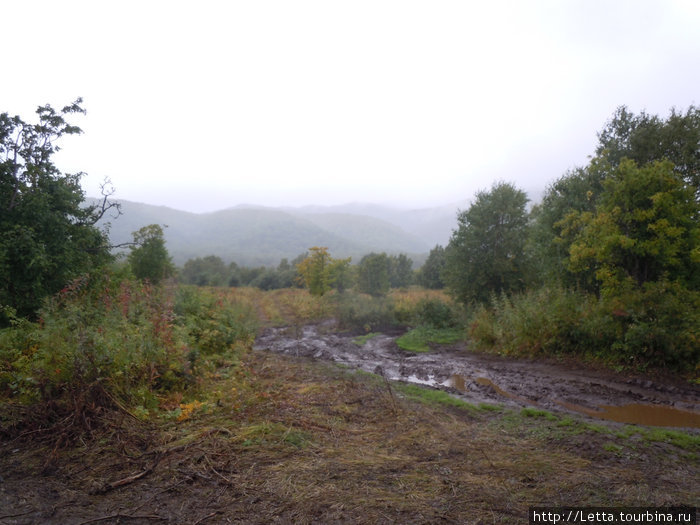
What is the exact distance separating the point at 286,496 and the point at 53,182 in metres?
10.3

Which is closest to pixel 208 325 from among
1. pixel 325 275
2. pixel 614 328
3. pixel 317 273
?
pixel 614 328

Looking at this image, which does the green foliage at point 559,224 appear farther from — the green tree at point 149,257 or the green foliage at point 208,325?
the green tree at point 149,257

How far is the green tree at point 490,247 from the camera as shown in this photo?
19250 millimetres

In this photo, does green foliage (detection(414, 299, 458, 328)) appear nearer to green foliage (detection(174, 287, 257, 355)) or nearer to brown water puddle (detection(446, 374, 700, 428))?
green foliage (detection(174, 287, 257, 355))

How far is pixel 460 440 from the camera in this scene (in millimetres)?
5035

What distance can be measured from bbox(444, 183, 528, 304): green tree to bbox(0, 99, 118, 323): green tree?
15.5 m

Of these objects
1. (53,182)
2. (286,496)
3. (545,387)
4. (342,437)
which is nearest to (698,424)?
(545,387)

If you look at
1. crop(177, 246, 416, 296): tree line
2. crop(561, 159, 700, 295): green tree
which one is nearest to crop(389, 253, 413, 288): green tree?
crop(177, 246, 416, 296): tree line

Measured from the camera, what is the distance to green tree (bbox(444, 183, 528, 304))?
63.2 ft

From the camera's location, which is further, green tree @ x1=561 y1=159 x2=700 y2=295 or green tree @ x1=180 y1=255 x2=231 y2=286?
green tree @ x1=180 y1=255 x2=231 y2=286

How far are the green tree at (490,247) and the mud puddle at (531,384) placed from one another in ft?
21.6

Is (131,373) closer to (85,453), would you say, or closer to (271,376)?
(85,453)

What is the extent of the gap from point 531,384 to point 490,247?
1176 centimetres

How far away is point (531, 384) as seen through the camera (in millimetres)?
8859
